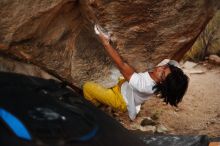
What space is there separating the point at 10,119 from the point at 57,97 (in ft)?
0.87

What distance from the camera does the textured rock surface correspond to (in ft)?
14.1

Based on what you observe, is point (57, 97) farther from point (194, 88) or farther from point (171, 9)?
point (194, 88)

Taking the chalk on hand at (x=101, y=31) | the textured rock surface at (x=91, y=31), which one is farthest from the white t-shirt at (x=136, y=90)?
the chalk on hand at (x=101, y=31)

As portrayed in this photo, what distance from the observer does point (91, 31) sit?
4.76m

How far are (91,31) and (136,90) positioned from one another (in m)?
0.68

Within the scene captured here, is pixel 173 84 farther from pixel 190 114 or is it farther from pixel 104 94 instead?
pixel 190 114

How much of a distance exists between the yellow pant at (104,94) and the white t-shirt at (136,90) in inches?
2.3

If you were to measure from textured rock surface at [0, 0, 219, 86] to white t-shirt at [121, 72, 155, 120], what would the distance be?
300 millimetres

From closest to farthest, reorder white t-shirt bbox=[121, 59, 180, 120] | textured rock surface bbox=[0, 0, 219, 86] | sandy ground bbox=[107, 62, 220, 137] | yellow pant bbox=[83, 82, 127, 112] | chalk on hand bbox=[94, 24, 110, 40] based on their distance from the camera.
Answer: textured rock surface bbox=[0, 0, 219, 86]
chalk on hand bbox=[94, 24, 110, 40]
white t-shirt bbox=[121, 59, 180, 120]
yellow pant bbox=[83, 82, 127, 112]
sandy ground bbox=[107, 62, 220, 137]

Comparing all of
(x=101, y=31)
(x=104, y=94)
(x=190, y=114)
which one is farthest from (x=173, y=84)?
(x=190, y=114)

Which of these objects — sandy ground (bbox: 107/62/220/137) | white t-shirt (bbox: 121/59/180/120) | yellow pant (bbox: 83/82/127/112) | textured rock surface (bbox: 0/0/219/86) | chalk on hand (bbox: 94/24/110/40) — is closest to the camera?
textured rock surface (bbox: 0/0/219/86)

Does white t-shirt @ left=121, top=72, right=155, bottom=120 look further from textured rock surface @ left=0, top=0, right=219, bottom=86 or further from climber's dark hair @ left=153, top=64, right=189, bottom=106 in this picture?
textured rock surface @ left=0, top=0, right=219, bottom=86

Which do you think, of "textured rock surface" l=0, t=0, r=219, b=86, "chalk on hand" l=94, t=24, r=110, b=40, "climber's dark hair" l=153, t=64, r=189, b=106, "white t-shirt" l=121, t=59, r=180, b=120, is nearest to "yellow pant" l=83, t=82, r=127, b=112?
"white t-shirt" l=121, t=59, r=180, b=120

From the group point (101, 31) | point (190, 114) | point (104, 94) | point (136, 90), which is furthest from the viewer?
point (190, 114)
